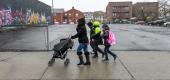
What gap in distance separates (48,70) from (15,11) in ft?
100

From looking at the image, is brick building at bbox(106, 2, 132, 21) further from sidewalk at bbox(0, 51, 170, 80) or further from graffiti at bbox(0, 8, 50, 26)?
sidewalk at bbox(0, 51, 170, 80)

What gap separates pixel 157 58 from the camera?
14352mm

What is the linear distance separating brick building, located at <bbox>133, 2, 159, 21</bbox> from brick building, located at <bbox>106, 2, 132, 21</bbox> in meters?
2.43

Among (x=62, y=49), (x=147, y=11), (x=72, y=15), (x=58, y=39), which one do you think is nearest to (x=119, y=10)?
(x=147, y=11)

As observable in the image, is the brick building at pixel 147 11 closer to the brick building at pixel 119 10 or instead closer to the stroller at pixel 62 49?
the brick building at pixel 119 10

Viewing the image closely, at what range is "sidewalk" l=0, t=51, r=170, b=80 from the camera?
10.4 m

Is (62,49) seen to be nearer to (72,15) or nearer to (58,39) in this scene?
(58,39)

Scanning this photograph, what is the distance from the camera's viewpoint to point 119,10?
152375mm

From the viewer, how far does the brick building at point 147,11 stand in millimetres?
125213

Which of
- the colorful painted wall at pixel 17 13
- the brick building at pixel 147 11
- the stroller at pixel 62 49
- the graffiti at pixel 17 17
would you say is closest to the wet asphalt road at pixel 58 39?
the graffiti at pixel 17 17

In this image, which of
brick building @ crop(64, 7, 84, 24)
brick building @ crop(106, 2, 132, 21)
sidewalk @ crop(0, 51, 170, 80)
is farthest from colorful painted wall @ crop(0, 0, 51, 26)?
brick building @ crop(106, 2, 132, 21)

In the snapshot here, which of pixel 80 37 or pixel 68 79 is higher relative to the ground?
pixel 80 37

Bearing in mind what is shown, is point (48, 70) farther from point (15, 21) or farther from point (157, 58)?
point (15, 21)

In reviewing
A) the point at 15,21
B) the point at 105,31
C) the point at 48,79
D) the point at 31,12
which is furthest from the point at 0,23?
the point at 48,79
